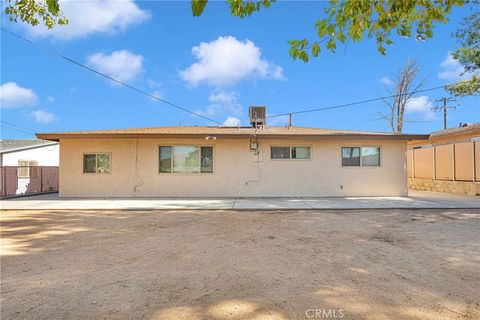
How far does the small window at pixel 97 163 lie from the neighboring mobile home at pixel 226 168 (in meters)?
0.04

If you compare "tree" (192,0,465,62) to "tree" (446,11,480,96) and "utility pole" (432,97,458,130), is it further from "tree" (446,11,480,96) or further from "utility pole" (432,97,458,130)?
"utility pole" (432,97,458,130)

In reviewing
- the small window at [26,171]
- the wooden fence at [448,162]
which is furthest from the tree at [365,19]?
the small window at [26,171]

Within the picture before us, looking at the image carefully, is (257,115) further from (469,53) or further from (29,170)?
(29,170)

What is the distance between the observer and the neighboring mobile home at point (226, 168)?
12.2 m

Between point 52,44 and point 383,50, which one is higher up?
point 52,44

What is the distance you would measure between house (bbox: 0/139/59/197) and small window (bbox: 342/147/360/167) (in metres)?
15.6

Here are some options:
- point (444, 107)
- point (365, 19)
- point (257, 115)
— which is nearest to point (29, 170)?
point (257, 115)

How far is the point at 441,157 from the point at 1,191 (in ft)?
73.1

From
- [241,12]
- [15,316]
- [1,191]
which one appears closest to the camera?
[15,316]

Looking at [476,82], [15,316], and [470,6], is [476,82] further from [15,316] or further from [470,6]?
[15,316]

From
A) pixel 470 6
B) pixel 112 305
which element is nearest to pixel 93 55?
pixel 112 305

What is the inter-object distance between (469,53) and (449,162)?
18.3 ft

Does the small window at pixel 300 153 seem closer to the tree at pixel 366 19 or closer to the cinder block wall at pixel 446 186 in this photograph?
the cinder block wall at pixel 446 186

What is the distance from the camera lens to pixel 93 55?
1500cm
